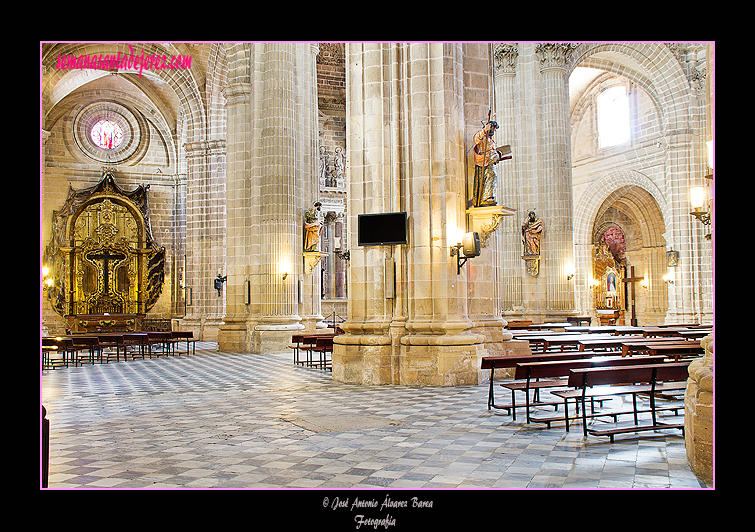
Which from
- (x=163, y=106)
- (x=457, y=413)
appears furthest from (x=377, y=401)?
(x=163, y=106)

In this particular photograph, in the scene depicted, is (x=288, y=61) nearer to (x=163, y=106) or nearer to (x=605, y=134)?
(x=163, y=106)

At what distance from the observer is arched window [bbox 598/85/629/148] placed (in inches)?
1352

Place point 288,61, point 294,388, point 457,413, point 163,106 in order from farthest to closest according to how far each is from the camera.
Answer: point 163,106 → point 288,61 → point 294,388 → point 457,413

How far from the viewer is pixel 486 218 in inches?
440

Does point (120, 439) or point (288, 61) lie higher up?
point (288, 61)

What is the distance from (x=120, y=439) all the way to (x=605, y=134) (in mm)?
33766

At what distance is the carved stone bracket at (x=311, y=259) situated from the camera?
64.8 ft

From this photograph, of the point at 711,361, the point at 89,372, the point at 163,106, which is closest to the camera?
the point at 711,361

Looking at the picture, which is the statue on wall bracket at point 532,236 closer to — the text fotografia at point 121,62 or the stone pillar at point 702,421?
the text fotografia at point 121,62

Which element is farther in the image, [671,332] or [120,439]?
[671,332]

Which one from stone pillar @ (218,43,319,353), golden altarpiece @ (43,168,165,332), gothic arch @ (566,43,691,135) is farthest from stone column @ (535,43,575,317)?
golden altarpiece @ (43,168,165,332)

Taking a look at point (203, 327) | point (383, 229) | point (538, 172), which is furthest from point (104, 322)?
point (383, 229)

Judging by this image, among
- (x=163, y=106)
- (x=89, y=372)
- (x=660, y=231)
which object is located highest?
(x=163, y=106)

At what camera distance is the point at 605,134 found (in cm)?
3559
